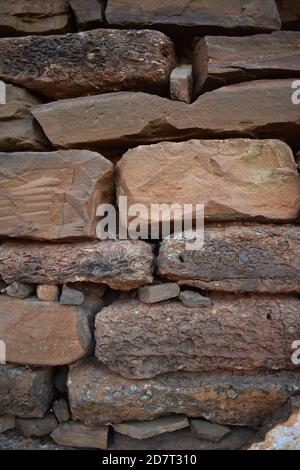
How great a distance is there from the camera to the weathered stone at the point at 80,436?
4.65 ft

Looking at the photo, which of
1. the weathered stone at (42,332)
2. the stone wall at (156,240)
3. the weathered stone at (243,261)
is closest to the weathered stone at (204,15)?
the stone wall at (156,240)

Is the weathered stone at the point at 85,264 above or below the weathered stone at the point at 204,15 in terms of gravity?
below

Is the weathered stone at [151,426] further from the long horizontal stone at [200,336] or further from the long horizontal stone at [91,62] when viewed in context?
the long horizontal stone at [91,62]

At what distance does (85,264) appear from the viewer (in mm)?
1380

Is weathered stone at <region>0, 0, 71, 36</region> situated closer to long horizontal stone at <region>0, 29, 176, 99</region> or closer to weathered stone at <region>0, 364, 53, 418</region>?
long horizontal stone at <region>0, 29, 176, 99</region>

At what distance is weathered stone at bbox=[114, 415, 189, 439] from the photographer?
1377 mm

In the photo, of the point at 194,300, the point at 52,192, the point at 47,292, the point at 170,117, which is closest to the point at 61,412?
the point at 47,292

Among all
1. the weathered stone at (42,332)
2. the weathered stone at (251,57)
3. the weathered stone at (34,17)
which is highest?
the weathered stone at (34,17)

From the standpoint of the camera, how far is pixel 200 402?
1360mm

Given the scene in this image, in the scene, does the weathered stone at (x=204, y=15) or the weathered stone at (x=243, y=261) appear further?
the weathered stone at (x=204, y=15)

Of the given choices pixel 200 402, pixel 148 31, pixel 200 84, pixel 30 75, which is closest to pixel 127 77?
pixel 148 31

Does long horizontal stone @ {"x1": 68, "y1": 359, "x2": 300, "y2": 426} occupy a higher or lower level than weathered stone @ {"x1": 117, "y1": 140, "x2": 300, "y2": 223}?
lower

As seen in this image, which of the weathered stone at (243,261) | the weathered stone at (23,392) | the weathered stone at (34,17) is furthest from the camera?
the weathered stone at (34,17)

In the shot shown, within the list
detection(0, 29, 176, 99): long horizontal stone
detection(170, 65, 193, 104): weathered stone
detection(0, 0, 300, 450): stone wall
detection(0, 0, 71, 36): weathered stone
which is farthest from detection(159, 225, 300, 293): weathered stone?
detection(0, 0, 71, 36): weathered stone
